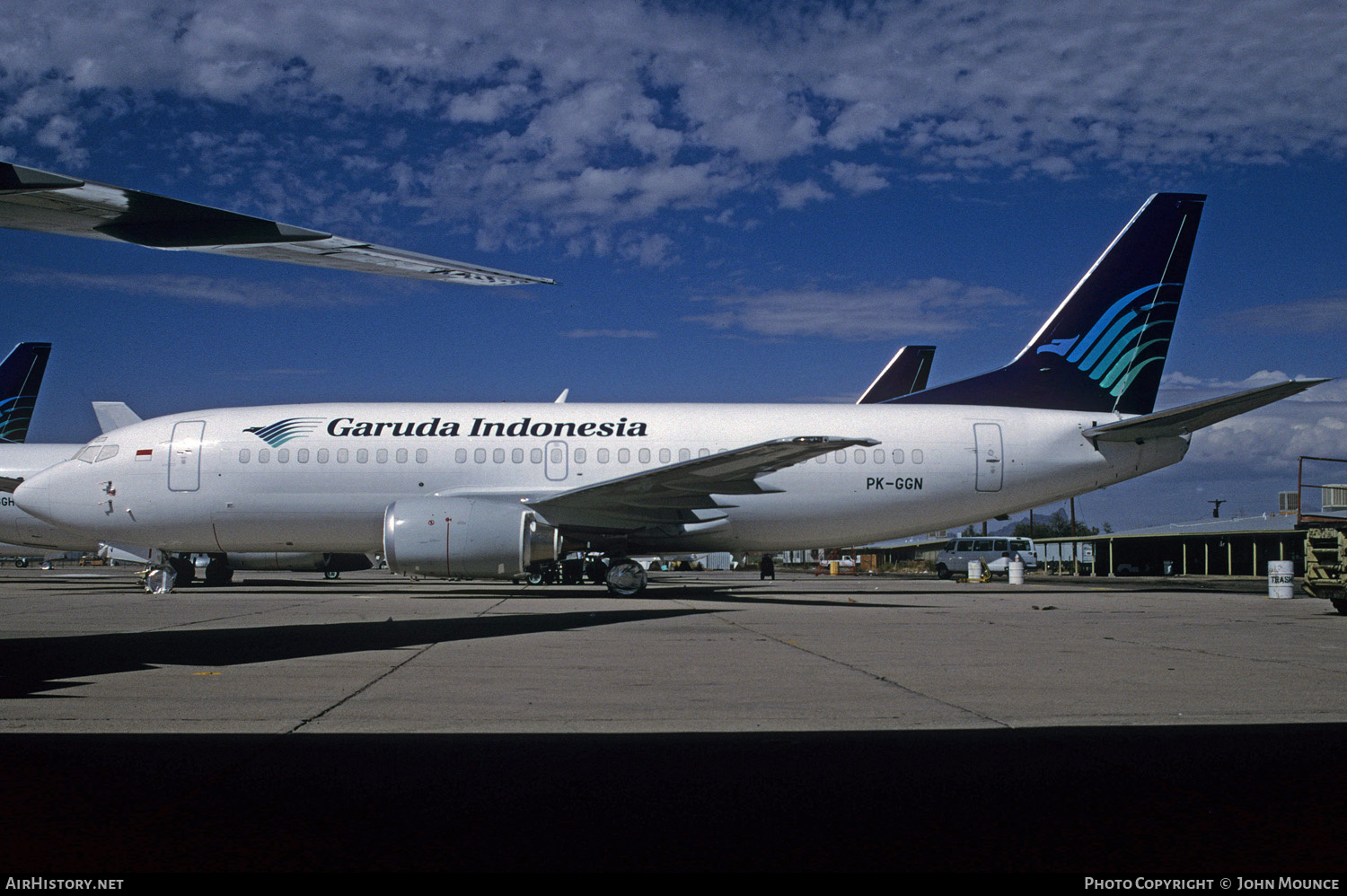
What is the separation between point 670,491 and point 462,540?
3642 millimetres

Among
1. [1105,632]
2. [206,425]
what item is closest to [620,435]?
[206,425]

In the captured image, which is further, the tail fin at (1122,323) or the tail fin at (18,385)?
the tail fin at (18,385)

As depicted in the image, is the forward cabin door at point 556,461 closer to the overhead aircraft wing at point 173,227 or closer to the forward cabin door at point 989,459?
the forward cabin door at point 989,459

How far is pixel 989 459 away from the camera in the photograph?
1870 cm

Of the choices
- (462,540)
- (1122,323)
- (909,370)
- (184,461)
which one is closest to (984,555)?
(909,370)

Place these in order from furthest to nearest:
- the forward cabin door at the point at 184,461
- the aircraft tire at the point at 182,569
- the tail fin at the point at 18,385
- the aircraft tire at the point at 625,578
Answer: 1. the tail fin at the point at 18,385
2. the aircraft tire at the point at 182,569
3. the forward cabin door at the point at 184,461
4. the aircraft tire at the point at 625,578

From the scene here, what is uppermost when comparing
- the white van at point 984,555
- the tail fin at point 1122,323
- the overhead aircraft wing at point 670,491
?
the tail fin at point 1122,323

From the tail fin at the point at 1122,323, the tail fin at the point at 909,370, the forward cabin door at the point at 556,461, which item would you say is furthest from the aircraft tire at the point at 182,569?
the tail fin at the point at 909,370

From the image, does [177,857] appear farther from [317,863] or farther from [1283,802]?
[1283,802]

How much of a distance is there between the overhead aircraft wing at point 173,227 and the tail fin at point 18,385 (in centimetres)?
3149

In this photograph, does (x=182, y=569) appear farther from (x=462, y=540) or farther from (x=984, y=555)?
(x=984, y=555)

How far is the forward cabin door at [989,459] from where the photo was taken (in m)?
18.7

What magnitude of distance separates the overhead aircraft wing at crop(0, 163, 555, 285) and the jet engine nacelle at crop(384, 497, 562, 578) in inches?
354

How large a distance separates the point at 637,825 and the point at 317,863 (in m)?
1.08
